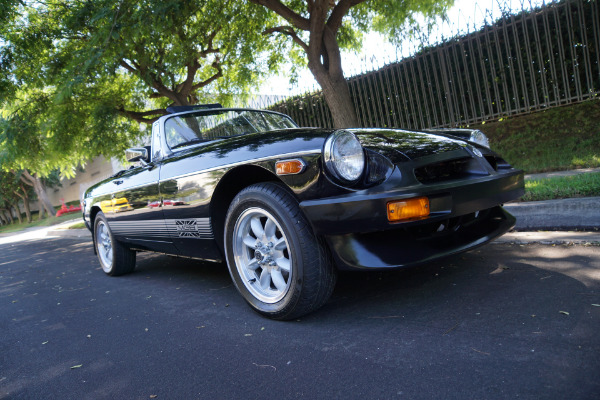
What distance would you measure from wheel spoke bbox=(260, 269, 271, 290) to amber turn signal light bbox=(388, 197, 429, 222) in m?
0.98

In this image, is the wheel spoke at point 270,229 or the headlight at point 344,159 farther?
the wheel spoke at point 270,229

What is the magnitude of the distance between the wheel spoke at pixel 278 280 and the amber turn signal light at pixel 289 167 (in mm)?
652

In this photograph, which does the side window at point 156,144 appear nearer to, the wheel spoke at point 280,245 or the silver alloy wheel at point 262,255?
the silver alloy wheel at point 262,255

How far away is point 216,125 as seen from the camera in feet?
13.8

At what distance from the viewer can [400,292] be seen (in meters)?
2.88

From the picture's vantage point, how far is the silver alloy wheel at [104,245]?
5.14 meters

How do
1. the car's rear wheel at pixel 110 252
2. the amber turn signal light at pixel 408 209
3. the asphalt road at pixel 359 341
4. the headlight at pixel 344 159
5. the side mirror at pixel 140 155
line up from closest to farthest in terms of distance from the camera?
the asphalt road at pixel 359 341 < the amber turn signal light at pixel 408 209 < the headlight at pixel 344 159 < the side mirror at pixel 140 155 < the car's rear wheel at pixel 110 252

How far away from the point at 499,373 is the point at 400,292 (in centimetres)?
115

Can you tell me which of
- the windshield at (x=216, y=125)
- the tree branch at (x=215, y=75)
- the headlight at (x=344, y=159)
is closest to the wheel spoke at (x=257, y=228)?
the headlight at (x=344, y=159)

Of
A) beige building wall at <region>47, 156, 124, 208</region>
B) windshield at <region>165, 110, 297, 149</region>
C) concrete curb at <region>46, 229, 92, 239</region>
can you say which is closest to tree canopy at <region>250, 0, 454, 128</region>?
windshield at <region>165, 110, 297, 149</region>

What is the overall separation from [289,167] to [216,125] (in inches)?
73.8

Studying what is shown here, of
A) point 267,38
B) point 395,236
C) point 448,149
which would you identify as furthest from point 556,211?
point 267,38

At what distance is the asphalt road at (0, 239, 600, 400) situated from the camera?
180 centimetres

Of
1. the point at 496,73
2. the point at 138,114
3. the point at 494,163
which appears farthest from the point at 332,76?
the point at 138,114
